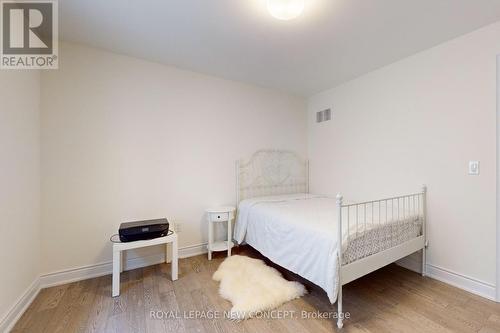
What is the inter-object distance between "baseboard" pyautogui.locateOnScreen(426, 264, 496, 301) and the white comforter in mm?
1141

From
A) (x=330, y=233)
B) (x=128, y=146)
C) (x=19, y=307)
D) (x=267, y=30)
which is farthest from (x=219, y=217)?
(x=267, y=30)

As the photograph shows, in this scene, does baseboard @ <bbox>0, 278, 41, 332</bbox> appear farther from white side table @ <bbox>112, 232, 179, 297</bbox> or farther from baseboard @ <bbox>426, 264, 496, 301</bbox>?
baseboard @ <bbox>426, 264, 496, 301</bbox>

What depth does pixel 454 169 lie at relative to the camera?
2.04 m

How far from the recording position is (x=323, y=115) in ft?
11.4

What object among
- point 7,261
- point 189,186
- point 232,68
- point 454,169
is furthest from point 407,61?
point 7,261

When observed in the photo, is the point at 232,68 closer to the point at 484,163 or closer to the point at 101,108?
the point at 101,108

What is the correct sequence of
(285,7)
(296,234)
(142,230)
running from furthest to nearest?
1. (142,230)
2. (296,234)
3. (285,7)

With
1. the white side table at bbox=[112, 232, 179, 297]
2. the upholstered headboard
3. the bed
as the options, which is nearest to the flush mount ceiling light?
the bed

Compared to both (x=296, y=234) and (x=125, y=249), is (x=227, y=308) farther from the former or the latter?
(x=125, y=249)

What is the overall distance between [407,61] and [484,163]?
127 cm

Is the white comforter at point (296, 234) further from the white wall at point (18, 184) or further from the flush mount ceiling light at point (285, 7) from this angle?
the white wall at point (18, 184)

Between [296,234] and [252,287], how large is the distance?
65 centimetres

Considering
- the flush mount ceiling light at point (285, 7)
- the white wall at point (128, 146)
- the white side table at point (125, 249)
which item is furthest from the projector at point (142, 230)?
the flush mount ceiling light at point (285, 7)

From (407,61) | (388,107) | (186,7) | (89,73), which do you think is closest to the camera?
(186,7)
